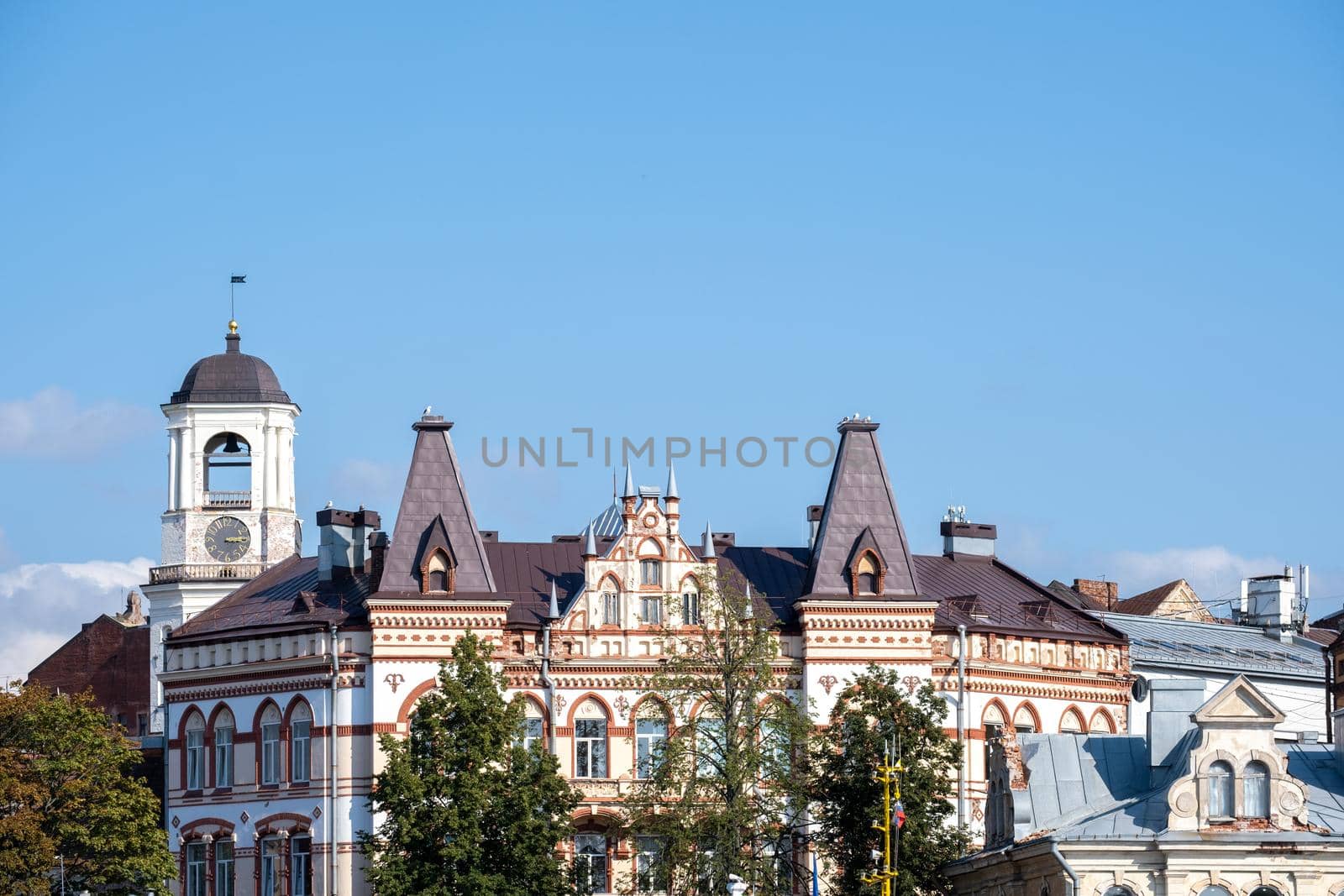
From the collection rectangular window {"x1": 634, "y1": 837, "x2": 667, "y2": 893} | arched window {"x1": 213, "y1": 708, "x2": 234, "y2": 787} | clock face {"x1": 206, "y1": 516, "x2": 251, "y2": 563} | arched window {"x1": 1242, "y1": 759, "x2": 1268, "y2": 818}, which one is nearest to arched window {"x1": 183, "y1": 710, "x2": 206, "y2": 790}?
arched window {"x1": 213, "y1": 708, "x2": 234, "y2": 787}

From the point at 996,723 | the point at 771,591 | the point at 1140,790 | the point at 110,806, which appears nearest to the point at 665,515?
the point at 771,591

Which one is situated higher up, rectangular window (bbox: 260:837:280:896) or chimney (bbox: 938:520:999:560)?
chimney (bbox: 938:520:999:560)

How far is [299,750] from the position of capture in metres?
97.9

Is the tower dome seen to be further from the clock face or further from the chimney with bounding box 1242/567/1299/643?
the chimney with bounding box 1242/567/1299/643

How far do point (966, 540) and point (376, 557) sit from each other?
23.5m

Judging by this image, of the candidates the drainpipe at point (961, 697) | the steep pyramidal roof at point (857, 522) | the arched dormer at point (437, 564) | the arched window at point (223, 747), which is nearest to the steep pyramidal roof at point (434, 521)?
the arched dormer at point (437, 564)

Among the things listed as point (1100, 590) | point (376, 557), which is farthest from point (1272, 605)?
point (376, 557)

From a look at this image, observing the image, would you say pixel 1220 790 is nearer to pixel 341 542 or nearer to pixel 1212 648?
pixel 341 542

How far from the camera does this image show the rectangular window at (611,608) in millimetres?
99250

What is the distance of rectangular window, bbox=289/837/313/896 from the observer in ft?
317

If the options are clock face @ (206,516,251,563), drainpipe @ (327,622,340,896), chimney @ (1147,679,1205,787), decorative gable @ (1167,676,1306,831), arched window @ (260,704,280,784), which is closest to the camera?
decorative gable @ (1167,676,1306,831)

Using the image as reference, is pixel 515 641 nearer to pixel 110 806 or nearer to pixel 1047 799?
pixel 110 806

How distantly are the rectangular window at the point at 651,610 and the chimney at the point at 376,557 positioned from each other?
9409 mm

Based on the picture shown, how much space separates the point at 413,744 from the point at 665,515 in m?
16.2
